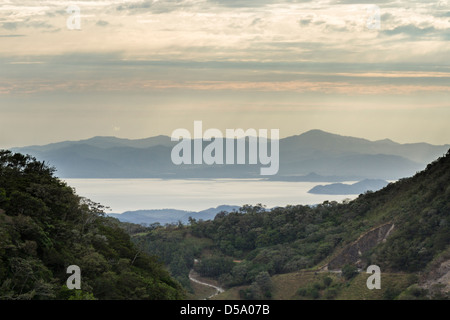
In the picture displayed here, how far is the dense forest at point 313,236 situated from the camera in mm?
68188

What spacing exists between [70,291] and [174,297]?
14927 millimetres

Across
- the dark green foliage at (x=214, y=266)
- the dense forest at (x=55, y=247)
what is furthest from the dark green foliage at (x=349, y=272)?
the dense forest at (x=55, y=247)

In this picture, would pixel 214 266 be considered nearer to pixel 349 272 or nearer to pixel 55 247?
pixel 349 272

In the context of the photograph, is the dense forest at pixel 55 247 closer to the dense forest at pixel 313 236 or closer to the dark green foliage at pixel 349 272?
the dense forest at pixel 313 236

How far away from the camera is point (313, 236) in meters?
89.0

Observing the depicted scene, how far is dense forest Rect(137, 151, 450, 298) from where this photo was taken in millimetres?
68188

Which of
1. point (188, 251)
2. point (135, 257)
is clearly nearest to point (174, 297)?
point (135, 257)

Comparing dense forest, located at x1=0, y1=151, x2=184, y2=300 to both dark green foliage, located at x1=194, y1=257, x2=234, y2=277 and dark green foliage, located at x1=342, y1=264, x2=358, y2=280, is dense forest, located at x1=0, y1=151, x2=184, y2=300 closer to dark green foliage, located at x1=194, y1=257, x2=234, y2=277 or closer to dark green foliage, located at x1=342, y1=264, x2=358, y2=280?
dark green foliage, located at x1=342, y1=264, x2=358, y2=280

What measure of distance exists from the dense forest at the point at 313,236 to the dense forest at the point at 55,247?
1889 cm

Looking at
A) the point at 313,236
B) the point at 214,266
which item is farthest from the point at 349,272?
the point at 214,266

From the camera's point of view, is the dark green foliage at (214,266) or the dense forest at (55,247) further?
the dark green foliage at (214,266)

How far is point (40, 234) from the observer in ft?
126

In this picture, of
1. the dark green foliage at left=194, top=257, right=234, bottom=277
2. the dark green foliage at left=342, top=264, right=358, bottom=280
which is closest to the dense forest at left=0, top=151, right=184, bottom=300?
the dark green foliage at left=342, top=264, right=358, bottom=280
